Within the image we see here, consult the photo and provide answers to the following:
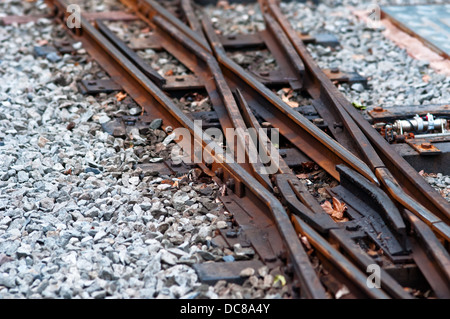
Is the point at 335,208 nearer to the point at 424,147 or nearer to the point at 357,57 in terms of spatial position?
the point at 424,147

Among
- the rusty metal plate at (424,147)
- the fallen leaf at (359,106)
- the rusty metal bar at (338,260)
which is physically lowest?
the fallen leaf at (359,106)

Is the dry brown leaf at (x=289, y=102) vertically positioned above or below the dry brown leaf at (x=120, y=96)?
above

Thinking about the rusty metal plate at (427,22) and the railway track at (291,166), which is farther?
the rusty metal plate at (427,22)

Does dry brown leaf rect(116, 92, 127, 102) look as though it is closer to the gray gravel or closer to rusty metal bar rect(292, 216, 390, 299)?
the gray gravel

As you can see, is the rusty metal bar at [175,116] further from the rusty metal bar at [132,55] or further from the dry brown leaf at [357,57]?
the dry brown leaf at [357,57]

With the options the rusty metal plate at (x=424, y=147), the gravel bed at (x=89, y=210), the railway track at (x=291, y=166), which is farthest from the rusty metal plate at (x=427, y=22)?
the gravel bed at (x=89, y=210)

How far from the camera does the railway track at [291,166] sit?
14.0 feet

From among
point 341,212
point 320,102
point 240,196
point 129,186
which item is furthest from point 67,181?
point 320,102

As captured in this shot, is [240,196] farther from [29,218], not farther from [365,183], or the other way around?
[29,218]

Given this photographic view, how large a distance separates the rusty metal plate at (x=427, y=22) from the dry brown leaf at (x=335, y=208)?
3.53m

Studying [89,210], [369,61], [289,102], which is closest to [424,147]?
[289,102]

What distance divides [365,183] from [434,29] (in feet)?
14.6

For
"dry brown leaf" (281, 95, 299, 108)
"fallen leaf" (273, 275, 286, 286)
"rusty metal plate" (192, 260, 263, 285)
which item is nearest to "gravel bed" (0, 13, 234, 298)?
"rusty metal plate" (192, 260, 263, 285)

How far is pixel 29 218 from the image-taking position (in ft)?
16.3
